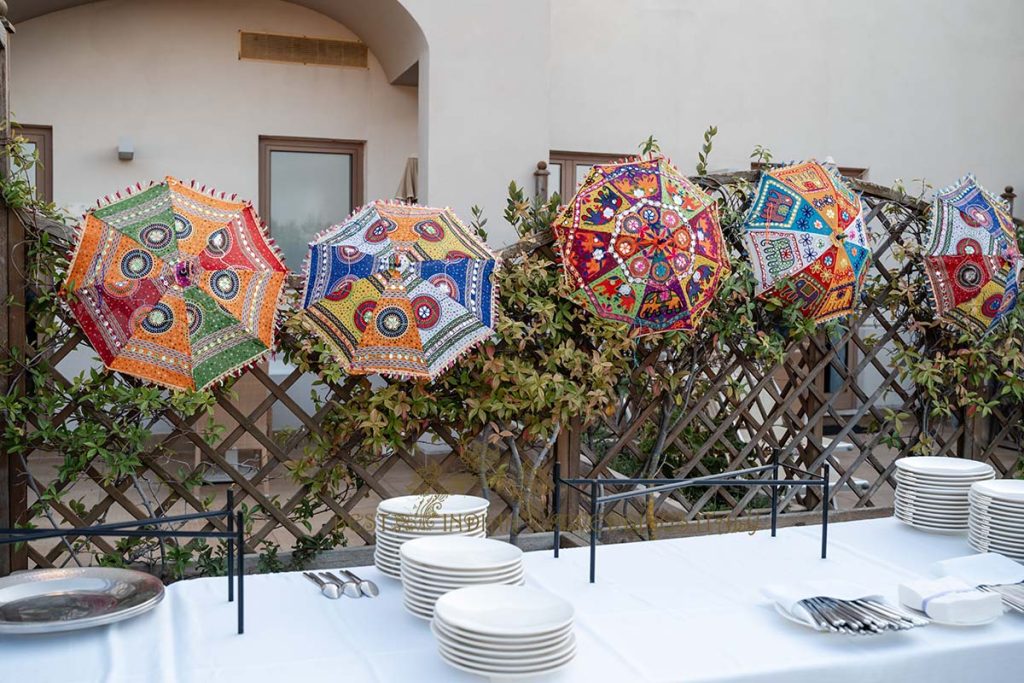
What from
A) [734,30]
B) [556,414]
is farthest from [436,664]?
[734,30]

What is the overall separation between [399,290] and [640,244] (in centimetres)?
91

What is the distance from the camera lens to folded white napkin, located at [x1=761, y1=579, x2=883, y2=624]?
1.69 metres

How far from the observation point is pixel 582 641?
5.16 ft

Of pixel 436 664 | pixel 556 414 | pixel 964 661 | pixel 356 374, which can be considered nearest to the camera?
pixel 436 664

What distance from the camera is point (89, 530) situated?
1638mm

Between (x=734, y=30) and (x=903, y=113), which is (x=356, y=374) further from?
(x=903, y=113)

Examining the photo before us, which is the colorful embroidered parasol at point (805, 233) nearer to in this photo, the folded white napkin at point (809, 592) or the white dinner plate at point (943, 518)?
the white dinner plate at point (943, 518)

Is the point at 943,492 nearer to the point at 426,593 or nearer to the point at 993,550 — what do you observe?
the point at 993,550

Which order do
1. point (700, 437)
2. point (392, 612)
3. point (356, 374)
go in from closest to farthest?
point (392, 612) < point (356, 374) < point (700, 437)

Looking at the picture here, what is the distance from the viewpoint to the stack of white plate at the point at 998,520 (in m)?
2.13

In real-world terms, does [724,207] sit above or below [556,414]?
above

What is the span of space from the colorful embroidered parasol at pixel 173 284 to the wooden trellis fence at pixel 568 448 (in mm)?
245

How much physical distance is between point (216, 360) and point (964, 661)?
2259 millimetres

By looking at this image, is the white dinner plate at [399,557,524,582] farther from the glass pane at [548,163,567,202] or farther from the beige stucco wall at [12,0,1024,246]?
the glass pane at [548,163,567,202]
